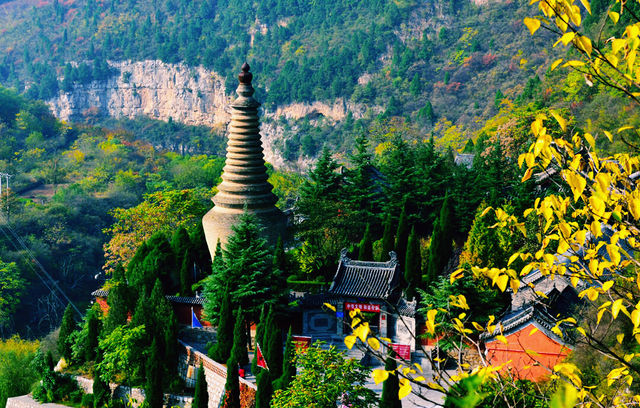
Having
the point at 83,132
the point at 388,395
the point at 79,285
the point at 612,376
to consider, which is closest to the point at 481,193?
the point at 388,395

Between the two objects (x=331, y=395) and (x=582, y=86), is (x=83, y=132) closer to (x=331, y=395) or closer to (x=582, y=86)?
(x=582, y=86)

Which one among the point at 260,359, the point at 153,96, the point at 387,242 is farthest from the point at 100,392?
the point at 153,96

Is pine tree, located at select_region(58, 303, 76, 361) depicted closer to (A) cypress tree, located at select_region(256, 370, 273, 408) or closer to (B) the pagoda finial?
(A) cypress tree, located at select_region(256, 370, 273, 408)

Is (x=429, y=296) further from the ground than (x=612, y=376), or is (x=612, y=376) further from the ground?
(x=612, y=376)

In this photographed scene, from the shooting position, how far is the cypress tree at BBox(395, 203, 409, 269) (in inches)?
1015

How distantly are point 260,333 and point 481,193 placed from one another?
11.6 m

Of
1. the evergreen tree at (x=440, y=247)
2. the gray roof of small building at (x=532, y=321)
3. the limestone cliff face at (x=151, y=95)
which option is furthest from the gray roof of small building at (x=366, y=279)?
the limestone cliff face at (x=151, y=95)

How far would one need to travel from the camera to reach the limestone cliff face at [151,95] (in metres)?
95.9

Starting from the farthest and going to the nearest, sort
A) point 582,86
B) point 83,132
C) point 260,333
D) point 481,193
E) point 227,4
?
1. point 227,4
2. point 83,132
3. point 582,86
4. point 481,193
5. point 260,333

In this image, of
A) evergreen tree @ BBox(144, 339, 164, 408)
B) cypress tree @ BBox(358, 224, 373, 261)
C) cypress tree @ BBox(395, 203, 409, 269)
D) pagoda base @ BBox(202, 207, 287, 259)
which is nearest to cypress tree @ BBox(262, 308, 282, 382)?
evergreen tree @ BBox(144, 339, 164, 408)

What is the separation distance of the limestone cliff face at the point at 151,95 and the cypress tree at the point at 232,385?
7738 cm

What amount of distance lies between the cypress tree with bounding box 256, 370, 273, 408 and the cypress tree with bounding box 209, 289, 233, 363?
12.5 ft

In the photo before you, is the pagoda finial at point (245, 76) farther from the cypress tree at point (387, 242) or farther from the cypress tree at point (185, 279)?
the cypress tree at point (387, 242)

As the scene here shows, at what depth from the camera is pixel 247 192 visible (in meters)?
25.2
